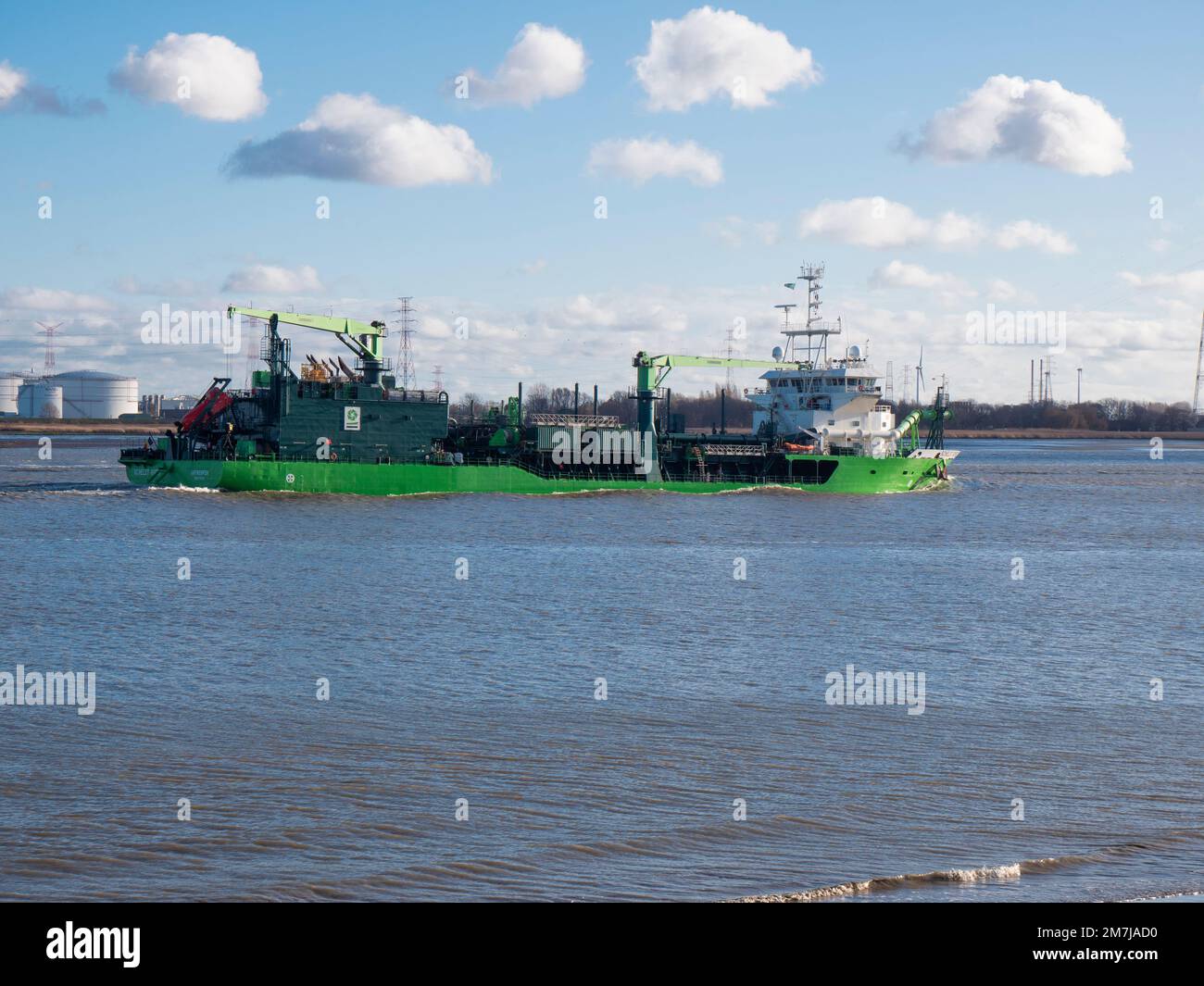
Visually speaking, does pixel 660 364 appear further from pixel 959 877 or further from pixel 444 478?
pixel 959 877

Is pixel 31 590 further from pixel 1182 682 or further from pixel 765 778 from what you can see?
pixel 1182 682

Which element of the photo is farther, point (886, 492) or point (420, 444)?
point (886, 492)

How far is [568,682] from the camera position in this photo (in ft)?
73.3

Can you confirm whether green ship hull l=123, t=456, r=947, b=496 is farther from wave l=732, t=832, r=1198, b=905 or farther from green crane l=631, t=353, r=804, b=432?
wave l=732, t=832, r=1198, b=905

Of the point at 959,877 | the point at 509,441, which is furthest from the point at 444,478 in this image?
the point at 959,877

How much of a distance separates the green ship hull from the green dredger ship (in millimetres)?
81

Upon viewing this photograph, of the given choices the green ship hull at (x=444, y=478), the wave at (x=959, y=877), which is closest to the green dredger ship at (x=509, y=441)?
the green ship hull at (x=444, y=478)

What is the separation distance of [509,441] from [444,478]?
692 centimetres

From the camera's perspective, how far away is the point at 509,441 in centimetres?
7606

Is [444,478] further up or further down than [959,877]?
further up

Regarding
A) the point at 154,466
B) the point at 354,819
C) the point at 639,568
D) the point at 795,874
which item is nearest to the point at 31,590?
the point at 639,568

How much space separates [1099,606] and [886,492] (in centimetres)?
4571

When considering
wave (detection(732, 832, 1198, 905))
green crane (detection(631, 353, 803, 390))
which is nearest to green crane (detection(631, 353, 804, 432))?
green crane (detection(631, 353, 803, 390))

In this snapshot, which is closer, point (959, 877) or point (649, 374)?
point (959, 877)
